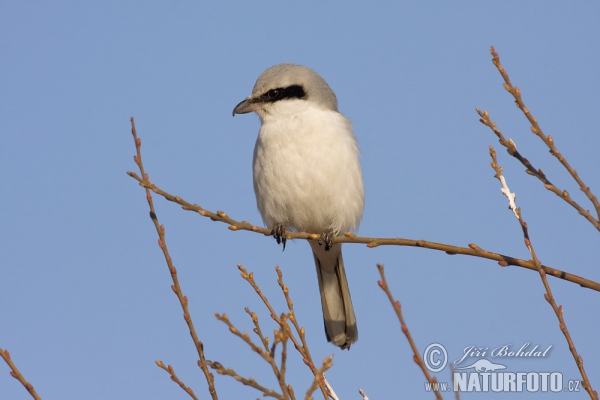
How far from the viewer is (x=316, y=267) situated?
571 cm

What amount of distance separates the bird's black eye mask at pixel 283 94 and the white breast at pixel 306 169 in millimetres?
71

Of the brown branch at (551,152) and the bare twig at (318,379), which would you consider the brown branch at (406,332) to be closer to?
the bare twig at (318,379)

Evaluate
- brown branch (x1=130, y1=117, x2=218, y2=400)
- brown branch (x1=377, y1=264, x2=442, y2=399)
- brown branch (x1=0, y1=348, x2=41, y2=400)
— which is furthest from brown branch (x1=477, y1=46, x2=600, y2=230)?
brown branch (x1=0, y1=348, x2=41, y2=400)

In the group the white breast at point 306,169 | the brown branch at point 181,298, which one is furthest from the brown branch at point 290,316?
the white breast at point 306,169

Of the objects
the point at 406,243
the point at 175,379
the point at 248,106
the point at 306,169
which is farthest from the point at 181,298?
the point at 248,106

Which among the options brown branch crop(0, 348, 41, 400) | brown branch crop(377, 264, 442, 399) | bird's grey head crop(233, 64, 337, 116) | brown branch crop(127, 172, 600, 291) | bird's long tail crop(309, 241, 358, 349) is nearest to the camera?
brown branch crop(377, 264, 442, 399)

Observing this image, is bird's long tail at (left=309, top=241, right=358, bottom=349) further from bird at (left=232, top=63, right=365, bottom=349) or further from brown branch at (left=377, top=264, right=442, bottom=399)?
brown branch at (left=377, top=264, right=442, bottom=399)

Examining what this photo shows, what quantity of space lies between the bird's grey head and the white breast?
8cm

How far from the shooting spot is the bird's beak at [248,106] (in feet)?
17.1

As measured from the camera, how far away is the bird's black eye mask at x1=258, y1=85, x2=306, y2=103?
17.1 feet

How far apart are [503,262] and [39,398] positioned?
177 cm

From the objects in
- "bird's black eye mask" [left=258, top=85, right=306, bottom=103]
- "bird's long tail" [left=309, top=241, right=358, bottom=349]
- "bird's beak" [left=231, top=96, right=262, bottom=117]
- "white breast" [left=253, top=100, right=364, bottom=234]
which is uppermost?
"bird's black eye mask" [left=258, top=85, right=306, bottom=103]

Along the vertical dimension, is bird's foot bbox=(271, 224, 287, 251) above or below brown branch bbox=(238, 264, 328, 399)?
above

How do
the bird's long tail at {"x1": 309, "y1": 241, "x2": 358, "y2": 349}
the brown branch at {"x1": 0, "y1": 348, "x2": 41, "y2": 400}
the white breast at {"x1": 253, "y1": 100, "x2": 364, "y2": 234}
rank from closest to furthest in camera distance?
1. the brown branch at {"x1": 0, "y1": 348, "x2": 41, "y2": 400}
2. the white breast at {"x1": 253, "y1": 100, "x2": 364, "y2": 234}
3. the bird's long tail at {"x1": 309, "y1": 241, "x2": 358, "y2": 349}
